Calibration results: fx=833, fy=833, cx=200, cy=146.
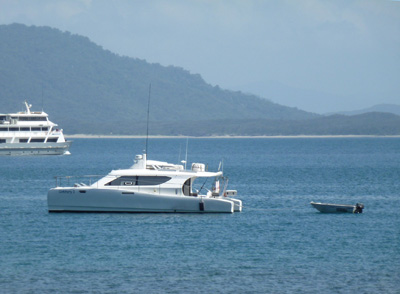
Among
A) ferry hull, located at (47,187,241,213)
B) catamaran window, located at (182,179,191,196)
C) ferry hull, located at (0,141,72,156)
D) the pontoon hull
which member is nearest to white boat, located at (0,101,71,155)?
ferry hull, located at (0,141,72,156)

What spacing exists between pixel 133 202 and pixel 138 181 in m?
1.05

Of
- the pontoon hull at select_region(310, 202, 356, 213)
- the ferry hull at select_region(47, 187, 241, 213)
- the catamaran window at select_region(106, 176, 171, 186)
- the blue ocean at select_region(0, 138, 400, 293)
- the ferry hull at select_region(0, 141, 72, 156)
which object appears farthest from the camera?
the ferry hull at select_region(0, 141, 72, 156)

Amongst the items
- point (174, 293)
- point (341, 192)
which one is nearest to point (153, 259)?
point (174, 293)

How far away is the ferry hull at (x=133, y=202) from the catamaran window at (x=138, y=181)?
0.42 m

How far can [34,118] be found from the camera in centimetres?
11756

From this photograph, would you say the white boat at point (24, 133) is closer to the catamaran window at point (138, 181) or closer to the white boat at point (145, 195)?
the white boat at point (145, 195)

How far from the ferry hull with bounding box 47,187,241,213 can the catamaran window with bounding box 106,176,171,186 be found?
42 centimetres

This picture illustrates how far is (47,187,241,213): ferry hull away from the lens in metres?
40.4

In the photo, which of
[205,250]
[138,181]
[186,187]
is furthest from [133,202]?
[205,250]

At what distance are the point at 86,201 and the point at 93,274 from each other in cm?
1354

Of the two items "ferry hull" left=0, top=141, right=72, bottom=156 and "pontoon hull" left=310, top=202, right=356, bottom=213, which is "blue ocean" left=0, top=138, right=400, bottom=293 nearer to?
"pontoon hull" left=310, top=202, right=356, bottom=213

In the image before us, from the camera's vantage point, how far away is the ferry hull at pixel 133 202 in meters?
40.4

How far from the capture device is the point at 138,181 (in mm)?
40750

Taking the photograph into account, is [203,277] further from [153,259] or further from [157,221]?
[157,221]
